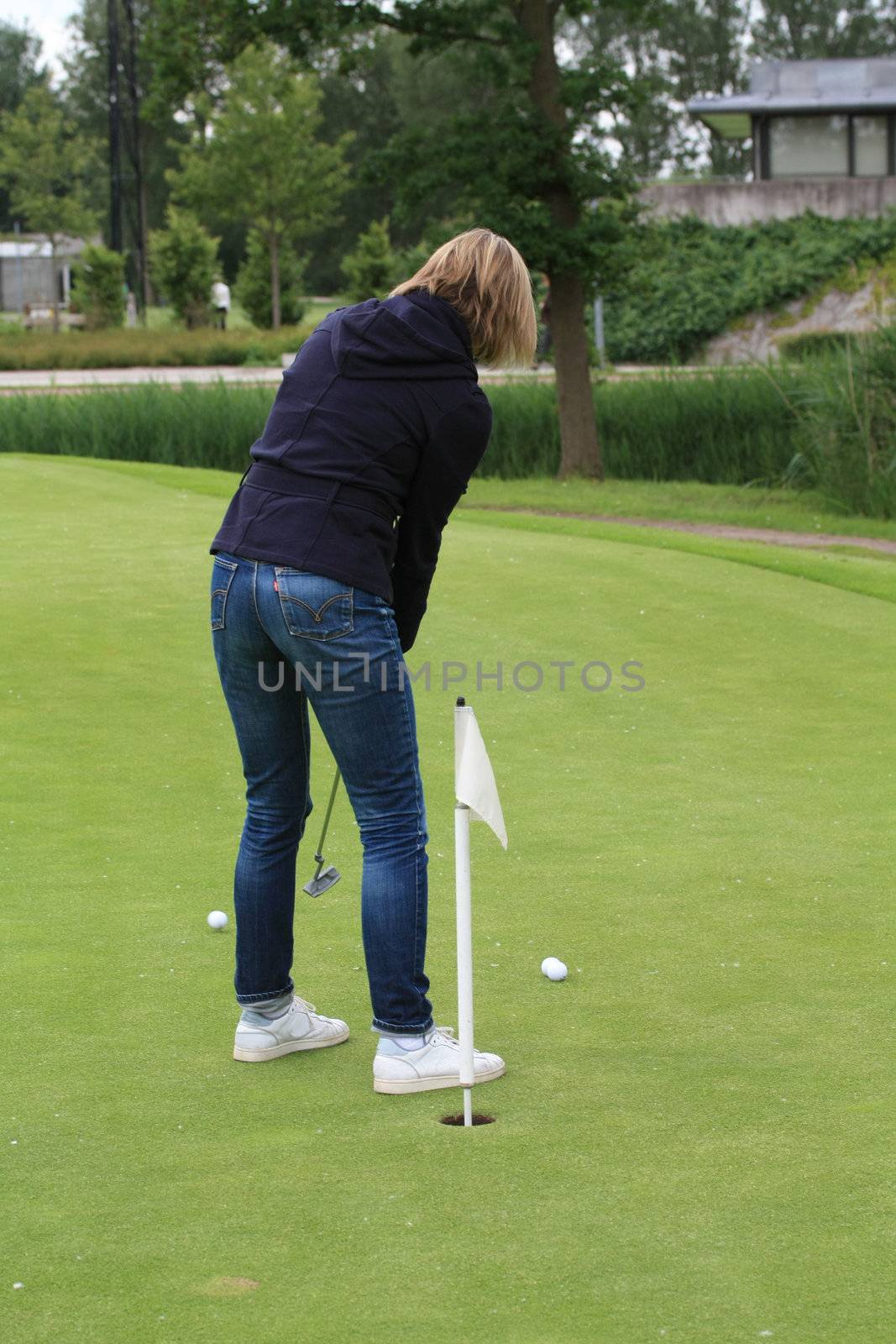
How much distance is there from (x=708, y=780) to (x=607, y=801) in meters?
0.51

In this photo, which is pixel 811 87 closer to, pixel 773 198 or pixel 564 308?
pixel 773 198

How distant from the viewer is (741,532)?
49.4ft

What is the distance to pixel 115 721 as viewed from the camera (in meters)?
6.45

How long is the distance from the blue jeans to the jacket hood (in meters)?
0.43

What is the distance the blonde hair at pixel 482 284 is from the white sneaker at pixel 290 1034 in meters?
1.46

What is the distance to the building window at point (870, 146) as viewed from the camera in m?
37.9

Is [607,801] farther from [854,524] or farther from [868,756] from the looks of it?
[854,524]

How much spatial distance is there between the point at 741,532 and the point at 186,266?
3011 centimetres

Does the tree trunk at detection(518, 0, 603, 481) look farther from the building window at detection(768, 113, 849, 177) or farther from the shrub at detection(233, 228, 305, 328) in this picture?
the shrub at detection(233, 228, 305, 328)

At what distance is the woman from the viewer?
3102 millimetres

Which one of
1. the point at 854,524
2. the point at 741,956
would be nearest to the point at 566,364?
the point at 854,524

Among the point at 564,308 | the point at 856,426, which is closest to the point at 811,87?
the point at 564,308

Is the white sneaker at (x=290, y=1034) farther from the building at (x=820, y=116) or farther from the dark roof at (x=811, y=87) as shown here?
the dark roof at (x=811, y=87)

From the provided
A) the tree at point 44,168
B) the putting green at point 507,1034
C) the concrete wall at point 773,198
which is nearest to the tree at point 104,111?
the tree at point 44,168
